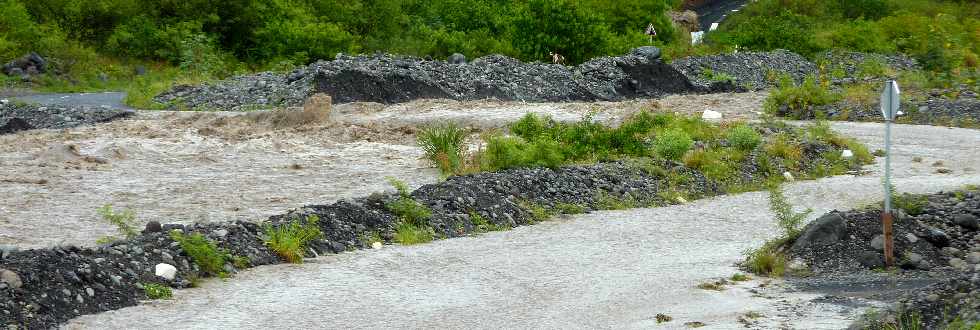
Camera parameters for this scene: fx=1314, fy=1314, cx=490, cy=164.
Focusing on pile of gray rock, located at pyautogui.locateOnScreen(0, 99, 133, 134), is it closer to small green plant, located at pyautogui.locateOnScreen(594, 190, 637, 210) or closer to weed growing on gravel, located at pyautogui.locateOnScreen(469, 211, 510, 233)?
small green plant, located at pyautogui.locateOnScreen(594, 190, 637, 210)

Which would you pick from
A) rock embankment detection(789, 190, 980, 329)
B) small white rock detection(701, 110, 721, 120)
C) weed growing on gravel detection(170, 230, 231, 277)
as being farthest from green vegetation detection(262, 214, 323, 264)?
small white rock detection(701, 110, 721, 120)

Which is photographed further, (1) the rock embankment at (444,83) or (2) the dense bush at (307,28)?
(2) the dense bush at (307,28)

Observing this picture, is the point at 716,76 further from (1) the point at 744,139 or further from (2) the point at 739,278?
(2) the point at 739,278

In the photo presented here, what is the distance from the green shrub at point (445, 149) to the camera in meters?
19.9

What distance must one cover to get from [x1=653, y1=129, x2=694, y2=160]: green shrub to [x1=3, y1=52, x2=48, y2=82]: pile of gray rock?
24.2 m

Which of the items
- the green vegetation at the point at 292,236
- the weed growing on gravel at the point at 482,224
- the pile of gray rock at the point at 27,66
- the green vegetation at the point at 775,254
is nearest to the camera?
the green vegetation at the point at 775,254

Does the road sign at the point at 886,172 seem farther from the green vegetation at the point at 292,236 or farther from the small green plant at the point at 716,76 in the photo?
the small green plant at the point at 716,76

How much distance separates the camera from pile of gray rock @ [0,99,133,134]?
26.6m

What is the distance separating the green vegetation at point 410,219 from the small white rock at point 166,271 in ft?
9.66

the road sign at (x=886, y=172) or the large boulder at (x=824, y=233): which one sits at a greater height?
the road sign at (x=886, y=172)

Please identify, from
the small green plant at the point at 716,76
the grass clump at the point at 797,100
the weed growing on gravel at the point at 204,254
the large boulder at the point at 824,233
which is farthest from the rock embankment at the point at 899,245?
the small green plant at the point at 716,76

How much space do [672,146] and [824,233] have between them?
7287 mm

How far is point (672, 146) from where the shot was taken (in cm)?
1988

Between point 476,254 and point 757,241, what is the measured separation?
328cm
